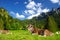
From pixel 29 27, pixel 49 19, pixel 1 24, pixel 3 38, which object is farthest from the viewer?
pixel 1 24

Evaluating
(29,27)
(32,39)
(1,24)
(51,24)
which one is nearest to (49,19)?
(51,24)

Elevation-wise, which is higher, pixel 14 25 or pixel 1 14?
pixel 1 14

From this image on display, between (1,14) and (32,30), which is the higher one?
(1,14)

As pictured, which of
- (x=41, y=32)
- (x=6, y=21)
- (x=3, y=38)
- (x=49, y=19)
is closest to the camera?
(x=3, y=38)

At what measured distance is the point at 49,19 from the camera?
33.6 meters

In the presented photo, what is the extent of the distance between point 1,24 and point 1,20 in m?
2.43

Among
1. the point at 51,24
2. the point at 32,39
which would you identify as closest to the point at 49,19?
the point at 51,24

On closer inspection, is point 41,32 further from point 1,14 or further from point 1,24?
point 1,14

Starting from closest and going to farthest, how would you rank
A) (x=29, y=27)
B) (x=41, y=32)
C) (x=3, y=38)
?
(x=3, y=38)
(x=41, y=32)
(x=29, y=27)

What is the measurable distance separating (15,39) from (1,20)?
40843 millimetres

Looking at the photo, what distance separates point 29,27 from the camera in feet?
81.6

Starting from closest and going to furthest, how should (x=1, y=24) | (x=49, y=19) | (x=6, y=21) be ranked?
(x=49, y=19) < (x=1, y=24) < (x=6, y=21)

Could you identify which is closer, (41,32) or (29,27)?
(41,32)

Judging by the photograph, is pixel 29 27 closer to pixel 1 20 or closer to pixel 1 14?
pixel 1 20
